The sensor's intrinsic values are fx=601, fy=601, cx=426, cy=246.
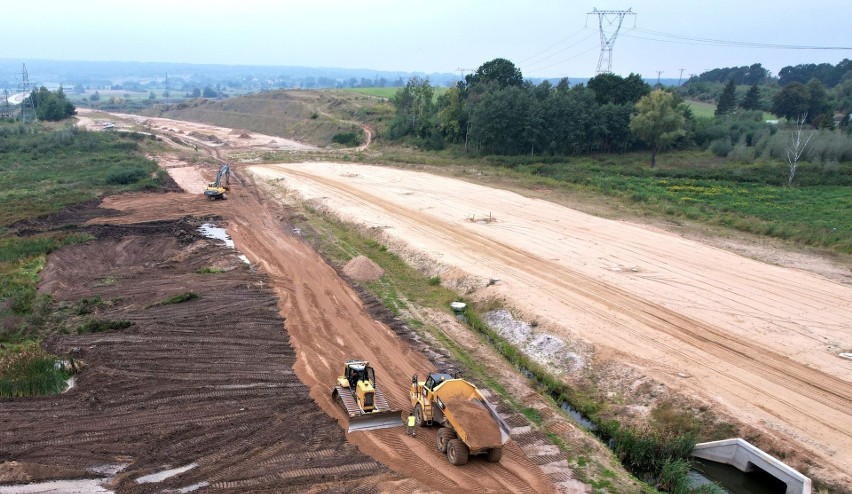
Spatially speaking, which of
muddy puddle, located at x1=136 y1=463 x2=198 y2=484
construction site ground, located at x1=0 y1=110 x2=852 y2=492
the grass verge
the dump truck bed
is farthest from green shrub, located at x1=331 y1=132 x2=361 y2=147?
muddy puddle, located at x1=136 y1=463 x2=198 y2=484

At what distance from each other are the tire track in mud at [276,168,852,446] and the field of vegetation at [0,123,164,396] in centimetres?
1660

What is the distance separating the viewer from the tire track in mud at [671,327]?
55.9 feet

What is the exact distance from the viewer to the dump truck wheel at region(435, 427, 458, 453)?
13828 millimetres

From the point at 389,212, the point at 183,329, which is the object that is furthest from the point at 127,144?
the point at 183,329

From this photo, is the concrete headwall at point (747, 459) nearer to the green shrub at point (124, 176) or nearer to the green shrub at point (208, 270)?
the green shrub at point (208, 270)

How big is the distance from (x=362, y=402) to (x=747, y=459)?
944 cm

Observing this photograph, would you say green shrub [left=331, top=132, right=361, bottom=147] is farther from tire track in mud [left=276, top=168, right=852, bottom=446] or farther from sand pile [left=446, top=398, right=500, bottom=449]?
sand pile [left=446, top=398, right=500, bottom=449]

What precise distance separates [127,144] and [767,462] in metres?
64.5

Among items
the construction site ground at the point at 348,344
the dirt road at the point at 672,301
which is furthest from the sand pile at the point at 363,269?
the dirt road at the point at 672,301

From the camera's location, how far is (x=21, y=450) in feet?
44.8

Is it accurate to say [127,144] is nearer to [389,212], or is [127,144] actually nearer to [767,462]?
[389,212]

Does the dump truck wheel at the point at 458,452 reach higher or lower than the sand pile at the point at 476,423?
lower

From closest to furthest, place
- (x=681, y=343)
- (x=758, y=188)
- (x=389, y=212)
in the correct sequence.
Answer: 1. (x=681, y=343)
2. (x=389, y=212)
3. (x=758, y=188)

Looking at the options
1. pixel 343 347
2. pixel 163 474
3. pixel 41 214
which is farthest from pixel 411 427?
pixel 41 214
